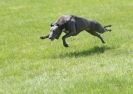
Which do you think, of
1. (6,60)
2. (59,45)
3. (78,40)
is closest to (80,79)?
(6,60)

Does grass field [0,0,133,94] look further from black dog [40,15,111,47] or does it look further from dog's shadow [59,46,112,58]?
black dog [40,15,111,47]

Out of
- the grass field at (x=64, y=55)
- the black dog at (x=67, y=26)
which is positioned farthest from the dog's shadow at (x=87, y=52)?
the black dog at (x=67, y=26)

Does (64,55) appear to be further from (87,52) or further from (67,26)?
(67,26)

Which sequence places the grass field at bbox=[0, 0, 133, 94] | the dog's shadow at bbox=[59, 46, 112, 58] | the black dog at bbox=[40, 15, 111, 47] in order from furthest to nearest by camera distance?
the dog's shadow at bbox=[59, 46, 112, 58]
the black dog at bbox=[40, 15, 111, 47]
the grass field at bbox=[0, 0, 133, 94]

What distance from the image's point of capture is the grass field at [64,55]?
979 centimetres

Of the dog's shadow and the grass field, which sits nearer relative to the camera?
the grass field

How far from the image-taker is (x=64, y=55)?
14633mm

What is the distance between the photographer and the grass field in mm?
9789

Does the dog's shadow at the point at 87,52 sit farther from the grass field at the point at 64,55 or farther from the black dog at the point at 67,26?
the black dog at the point at 67,26

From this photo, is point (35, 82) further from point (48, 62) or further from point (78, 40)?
point (78, 40)

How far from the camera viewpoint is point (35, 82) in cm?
1052

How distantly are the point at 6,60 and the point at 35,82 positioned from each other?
429 centimetres

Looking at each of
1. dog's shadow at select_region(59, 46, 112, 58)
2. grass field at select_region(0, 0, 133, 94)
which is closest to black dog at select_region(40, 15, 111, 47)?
dog's shadow at select_region(59, 46, 112, 58)

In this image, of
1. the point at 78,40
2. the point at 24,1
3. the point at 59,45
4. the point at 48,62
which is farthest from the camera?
the point at 24,1
